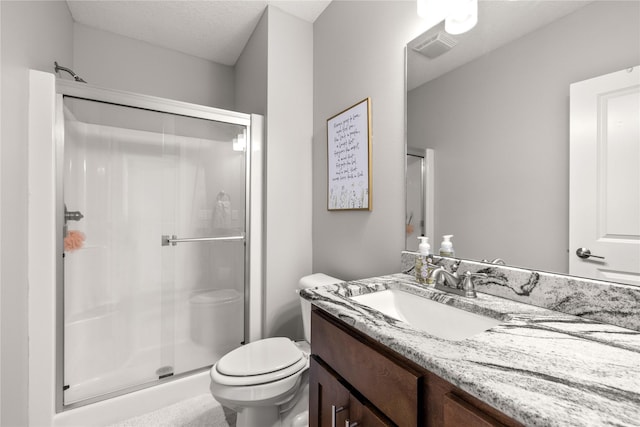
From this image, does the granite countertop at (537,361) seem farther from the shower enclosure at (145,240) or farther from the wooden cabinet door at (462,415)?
the shower enclosure at (145,240)

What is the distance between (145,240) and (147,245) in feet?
0.11

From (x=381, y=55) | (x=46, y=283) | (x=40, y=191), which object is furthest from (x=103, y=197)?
(x=381, y=55)

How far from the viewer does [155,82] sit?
233 cm

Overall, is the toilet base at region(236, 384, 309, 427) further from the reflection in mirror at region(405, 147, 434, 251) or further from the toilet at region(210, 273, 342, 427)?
the reflection in mirror at region(405, 147, 434, 251)

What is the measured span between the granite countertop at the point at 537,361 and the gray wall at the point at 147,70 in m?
2.49

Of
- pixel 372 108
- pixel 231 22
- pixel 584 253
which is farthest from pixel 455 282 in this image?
pixel 231 22

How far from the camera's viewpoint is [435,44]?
1.15 meters

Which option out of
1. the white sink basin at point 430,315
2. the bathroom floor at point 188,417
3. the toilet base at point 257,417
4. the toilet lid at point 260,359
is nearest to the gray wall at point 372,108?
the white sink basin at point 430,315

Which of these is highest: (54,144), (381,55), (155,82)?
(155,82)

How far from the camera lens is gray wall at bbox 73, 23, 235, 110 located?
6.85ft

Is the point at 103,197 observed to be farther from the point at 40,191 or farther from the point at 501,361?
the point at 501,361

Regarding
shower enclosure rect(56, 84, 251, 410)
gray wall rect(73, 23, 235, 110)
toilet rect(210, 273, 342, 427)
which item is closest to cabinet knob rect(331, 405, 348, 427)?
toilet rect(210, 273, 342, 427)

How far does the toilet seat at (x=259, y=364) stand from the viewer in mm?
1183

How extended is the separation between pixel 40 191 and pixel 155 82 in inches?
55.6
